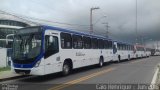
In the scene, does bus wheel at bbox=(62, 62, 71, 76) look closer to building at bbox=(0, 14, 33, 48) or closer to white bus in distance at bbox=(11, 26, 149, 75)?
white bus in distance at bbox=(11, 26, 149, 75)

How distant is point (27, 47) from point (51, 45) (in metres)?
1.58

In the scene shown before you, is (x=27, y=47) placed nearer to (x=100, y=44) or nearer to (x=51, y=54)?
(x=51, y=54)

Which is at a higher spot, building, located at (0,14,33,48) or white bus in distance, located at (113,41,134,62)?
building, located at (0,14,33,48)

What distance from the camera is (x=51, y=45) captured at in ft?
55.3

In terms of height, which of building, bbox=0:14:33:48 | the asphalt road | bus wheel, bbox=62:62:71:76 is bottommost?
the asphalt road

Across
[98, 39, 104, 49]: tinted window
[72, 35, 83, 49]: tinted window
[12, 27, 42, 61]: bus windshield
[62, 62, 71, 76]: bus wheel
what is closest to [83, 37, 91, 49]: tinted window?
[72, 35, 83, 49]: tinted window

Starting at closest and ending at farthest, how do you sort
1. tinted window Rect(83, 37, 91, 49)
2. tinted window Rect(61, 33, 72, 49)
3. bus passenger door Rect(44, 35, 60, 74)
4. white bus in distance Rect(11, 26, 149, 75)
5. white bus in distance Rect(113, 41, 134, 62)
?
1. white bus in distance Rect(11, 26, 149, 75)
2. bus passenger door Rect(44, 35, 60, 74)
3. tinted window Rect(61, 33, 72, 49)
4. tinted window Rect(83, 37, 91, 49)
5. white bus in distance Rect(113, 41, 134, 62)

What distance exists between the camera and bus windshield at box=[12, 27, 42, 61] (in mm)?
15719

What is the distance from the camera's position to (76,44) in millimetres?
20766

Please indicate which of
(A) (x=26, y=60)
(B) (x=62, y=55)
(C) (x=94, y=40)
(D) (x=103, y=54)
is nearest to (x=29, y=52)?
(A) (x=26, y=60)

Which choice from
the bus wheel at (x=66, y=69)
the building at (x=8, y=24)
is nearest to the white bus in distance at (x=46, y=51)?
the bus wheel at (x=66, y=69)

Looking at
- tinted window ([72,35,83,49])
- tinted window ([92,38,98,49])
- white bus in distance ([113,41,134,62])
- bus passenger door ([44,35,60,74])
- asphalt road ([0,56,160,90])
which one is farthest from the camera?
white bus in distance ([113,41,134,62])

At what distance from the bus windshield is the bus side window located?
0.59 metres

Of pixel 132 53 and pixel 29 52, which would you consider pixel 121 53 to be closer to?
pixel 132 53
